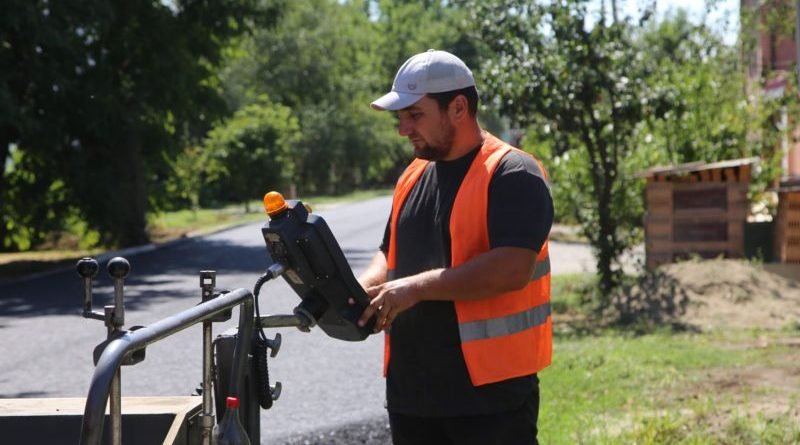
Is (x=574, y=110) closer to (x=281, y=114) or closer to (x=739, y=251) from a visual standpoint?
(x=739, y=251)

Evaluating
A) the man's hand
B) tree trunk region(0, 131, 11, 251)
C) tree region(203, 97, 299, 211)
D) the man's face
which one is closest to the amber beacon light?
the man's hand

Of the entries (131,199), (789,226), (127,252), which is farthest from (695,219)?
(131,199)

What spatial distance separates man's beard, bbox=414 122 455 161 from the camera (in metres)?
3.60

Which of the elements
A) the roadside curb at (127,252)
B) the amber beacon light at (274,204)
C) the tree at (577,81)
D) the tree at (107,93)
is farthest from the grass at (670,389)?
the tree at (107,93)

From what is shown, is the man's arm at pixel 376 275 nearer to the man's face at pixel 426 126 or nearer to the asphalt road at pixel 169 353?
the man's face at pixel 426 126

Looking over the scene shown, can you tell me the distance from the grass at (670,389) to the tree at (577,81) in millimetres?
2512

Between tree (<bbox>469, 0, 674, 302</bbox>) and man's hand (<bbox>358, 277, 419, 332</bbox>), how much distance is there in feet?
31.8

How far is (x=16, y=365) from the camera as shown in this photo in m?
10.0

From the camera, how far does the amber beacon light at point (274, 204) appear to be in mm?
3180

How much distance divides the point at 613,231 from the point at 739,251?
2.59 m

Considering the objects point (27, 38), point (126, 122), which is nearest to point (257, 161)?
point (126, 122)

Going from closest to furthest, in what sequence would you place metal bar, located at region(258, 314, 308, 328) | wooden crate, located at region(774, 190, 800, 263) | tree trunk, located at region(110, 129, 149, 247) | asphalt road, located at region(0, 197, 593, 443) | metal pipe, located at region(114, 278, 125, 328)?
metal pipe, located at region(114, 278, 125, 328) < metal bar, located at region(258, 314, 308, 328) < asphalt road, located at region(0, 197, 593, 443) < wooden crate, located at region(774, 190, 800, 263) < tree trunk, located at region(110, 129, 149, 247)

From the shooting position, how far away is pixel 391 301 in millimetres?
3463

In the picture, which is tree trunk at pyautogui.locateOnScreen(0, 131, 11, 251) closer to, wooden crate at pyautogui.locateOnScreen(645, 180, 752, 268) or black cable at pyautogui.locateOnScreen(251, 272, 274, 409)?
wooden crate at pyautogui.locateOnScreen(645, 180, 752, 268)
